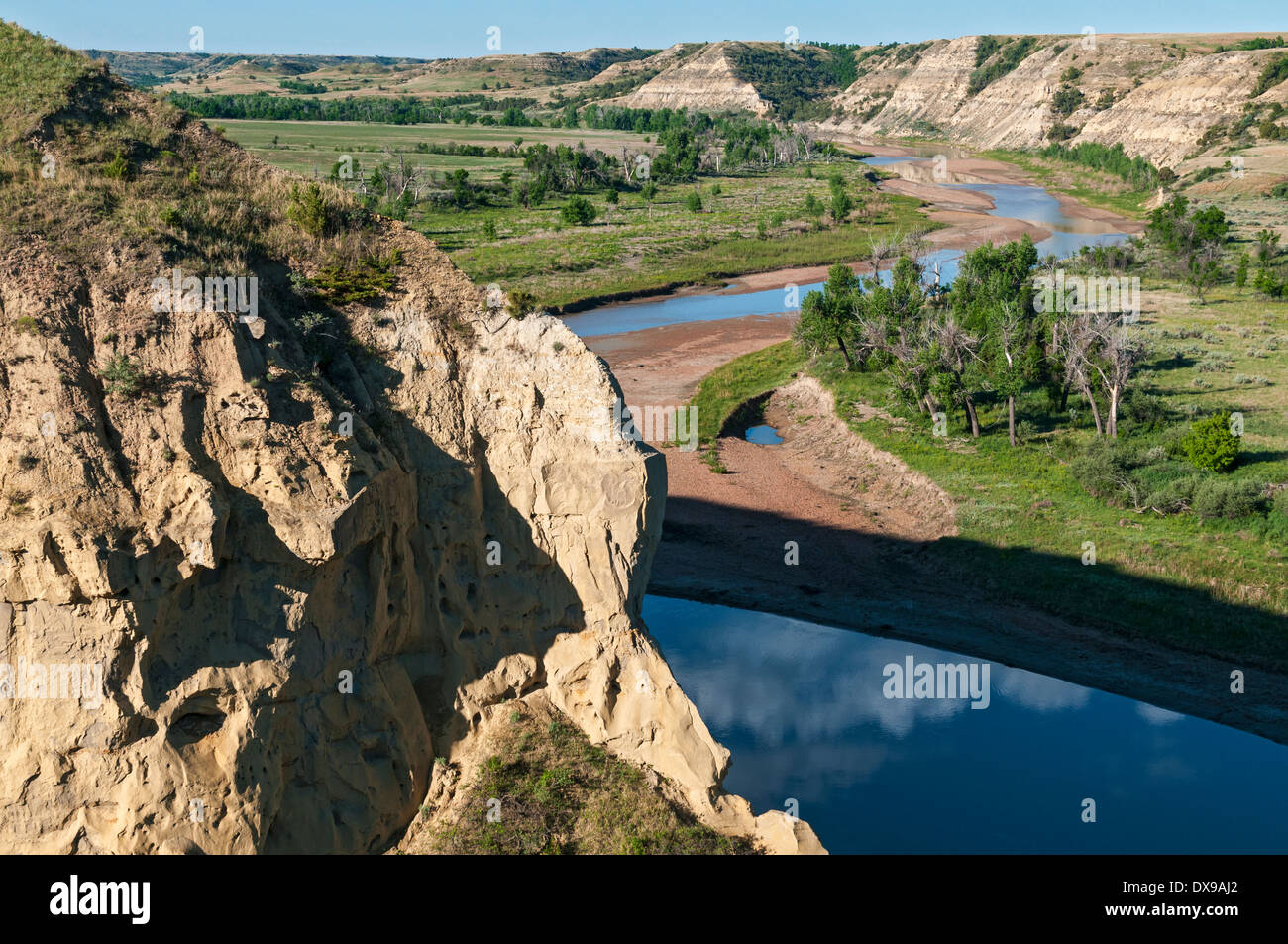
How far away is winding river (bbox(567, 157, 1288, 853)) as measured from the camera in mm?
23703

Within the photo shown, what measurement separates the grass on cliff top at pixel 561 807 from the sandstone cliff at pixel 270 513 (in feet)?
1.59

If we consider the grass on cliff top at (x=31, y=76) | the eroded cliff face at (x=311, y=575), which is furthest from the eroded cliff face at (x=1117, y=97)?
the grass on cliff top at (x=31, y=76)

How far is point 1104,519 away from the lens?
3912cm

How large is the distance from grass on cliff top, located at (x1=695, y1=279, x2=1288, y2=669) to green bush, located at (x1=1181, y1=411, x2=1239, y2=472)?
851 mm

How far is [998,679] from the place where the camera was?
30531 millimetres

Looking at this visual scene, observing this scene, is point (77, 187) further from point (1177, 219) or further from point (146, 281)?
point (1177, 219)

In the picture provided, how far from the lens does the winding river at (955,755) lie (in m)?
23.7

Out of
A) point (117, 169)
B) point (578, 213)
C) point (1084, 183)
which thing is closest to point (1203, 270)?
point (578, 213)

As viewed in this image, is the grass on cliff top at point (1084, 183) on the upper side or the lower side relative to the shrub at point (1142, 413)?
upper

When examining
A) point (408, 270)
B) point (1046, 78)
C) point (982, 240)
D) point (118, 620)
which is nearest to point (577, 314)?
point (982, 240)

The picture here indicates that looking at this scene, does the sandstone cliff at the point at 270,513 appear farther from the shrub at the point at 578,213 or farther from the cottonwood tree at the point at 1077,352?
the shrub at the point at 578,213

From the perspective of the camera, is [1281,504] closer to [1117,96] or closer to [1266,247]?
[1266,247]

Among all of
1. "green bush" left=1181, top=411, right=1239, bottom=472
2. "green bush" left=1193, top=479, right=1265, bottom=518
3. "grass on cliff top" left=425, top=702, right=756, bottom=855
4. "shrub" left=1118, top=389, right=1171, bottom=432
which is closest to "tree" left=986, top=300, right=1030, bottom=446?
"shrub" left=1118, top=389, right=1171, bottom=432

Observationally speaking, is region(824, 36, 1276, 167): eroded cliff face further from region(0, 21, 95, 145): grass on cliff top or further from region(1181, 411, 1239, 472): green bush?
region(0, 21, 95, 145): grass on cliff top
